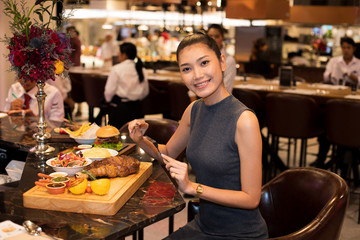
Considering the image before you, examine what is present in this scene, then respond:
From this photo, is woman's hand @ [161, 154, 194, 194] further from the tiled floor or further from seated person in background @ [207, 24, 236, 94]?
seated person in background @ [207, 24, 236, 94]

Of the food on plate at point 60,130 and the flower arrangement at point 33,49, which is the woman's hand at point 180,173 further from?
the food on plate at point 60,130

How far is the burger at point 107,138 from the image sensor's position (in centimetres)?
268

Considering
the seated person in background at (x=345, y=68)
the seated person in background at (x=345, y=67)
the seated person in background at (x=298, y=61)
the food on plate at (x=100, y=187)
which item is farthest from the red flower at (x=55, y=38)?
the seated person in background at (x=298, y=61)

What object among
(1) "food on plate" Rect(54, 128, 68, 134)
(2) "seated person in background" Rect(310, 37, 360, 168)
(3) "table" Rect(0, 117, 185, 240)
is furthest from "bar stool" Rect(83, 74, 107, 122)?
(3) "table" Rect(0, 117, 185, 240)

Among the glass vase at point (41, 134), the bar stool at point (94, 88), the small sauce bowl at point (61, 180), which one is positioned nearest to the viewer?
the small sauce bowl at point (61, 180)

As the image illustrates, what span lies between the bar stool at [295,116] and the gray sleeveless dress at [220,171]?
2.95m

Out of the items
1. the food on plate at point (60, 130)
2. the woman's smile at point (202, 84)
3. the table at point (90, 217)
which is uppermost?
the woman's smile at point (202, 84)

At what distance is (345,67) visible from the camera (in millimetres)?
7387

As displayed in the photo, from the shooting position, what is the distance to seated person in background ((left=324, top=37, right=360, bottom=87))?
699 cm

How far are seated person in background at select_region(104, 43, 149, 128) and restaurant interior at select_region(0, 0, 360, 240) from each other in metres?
Answer: 0.47

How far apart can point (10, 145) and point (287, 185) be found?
174 centimetres

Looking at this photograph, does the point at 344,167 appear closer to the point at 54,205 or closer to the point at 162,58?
the point at 54,205

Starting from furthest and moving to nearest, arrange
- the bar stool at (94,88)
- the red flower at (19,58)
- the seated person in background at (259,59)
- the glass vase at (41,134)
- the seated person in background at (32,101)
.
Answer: the seated person in background at (259,59) → the bar stool at (94,88) → the seated person in background at (32,101) → the glass vase at (41,134) → the red flower at (19,58)

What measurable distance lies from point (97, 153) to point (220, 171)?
705 millimetres
